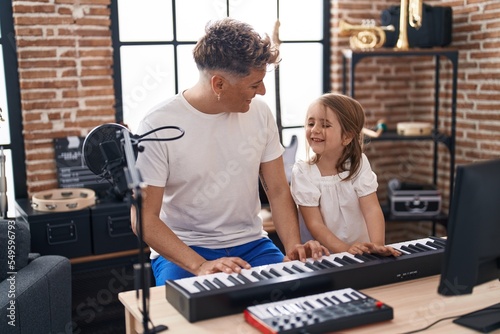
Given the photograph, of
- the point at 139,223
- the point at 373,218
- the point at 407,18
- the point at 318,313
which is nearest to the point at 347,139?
the point at 373,218

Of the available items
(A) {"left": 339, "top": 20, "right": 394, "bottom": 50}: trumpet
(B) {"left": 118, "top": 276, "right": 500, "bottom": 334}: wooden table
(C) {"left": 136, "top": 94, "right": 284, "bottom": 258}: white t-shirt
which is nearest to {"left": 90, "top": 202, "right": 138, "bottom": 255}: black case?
Answer: (C) {"left": 136, "top": 94, "right": 284, "bottom": 258}: white t-shirt

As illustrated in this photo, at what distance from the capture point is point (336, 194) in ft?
8.25

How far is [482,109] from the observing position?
4.06 meters

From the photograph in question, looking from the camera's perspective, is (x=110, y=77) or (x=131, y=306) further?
(x=110, y=77)

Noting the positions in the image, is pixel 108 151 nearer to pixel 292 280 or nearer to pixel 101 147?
pixel 101 147

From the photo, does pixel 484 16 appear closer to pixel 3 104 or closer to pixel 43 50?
pixel 43 50

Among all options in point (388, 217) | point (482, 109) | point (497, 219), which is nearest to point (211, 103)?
point (497, 219)

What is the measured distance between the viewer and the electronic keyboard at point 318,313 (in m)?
1.51

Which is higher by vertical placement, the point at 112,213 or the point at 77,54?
the point at 77,54

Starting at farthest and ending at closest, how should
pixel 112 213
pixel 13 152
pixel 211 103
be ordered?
1. pixel 13 152
2. pixel 112 213
3. pixel 211 103

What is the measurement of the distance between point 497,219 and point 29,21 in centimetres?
279

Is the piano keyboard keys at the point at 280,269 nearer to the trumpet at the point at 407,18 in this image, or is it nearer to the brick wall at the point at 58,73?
the brick wall at the point at 58,73

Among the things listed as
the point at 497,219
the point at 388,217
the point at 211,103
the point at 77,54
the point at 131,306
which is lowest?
the point at 388,217

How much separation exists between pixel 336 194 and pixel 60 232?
5.04ft
